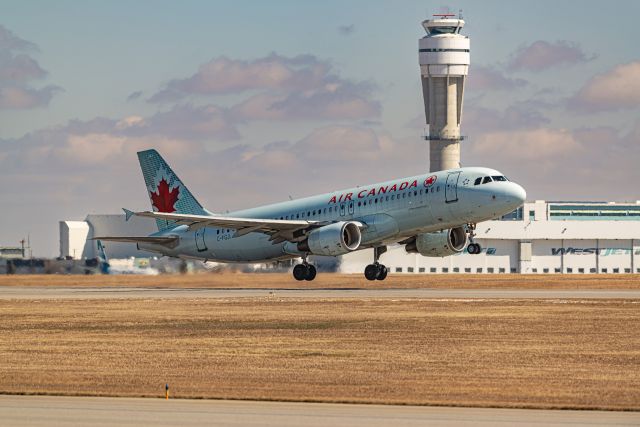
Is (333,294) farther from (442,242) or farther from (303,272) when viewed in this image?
(442,242)

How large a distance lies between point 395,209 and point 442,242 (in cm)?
497

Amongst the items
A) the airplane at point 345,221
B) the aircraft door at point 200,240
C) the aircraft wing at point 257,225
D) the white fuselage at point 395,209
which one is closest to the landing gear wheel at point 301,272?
the airplane at point 345,221

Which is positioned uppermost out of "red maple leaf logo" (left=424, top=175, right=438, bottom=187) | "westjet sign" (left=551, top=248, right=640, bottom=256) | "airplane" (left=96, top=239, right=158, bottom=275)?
"red maple leaf logo" (left=424, top=175, right=438, bottom=187)

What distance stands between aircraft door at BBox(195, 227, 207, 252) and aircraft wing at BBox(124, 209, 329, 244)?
5231 mm

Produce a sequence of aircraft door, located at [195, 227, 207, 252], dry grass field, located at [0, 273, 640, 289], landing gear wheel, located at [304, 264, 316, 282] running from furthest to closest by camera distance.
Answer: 1. aircraft door, located at [195, 227, 207, 252]
2. landing gear wheel, located at [304, 264, 316, 282]
3. dry grass field, located at [0, 273, 640, 289]

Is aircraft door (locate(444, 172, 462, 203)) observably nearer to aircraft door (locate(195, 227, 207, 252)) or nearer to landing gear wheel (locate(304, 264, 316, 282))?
landing gear wheel (locate(304, 264, 316, 282))

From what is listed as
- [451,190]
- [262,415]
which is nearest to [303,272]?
[451,190]

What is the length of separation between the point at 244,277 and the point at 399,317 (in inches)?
1259

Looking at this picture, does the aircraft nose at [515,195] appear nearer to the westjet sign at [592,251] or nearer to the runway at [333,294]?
the runway at [333,294]

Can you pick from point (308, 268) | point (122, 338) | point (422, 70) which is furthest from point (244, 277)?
point (422, 70)

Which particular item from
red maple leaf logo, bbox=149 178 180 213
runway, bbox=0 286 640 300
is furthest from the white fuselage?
red maple leaf logo, bbox=149 178 180 213

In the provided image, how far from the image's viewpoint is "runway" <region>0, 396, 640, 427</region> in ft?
62.5

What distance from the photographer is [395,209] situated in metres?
61.0

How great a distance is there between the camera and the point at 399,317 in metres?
40.5
